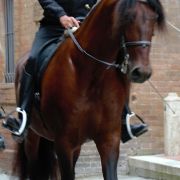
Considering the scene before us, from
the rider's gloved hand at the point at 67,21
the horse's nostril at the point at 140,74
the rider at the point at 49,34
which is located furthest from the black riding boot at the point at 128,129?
the horse's nostril at the point at 140,74

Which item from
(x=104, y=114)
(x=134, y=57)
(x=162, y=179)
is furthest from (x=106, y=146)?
(x=162, y=179)

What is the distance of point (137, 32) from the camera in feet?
15.1

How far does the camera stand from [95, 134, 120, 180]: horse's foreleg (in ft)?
17.1

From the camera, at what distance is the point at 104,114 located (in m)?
5.14

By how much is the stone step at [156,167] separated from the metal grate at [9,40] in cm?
332

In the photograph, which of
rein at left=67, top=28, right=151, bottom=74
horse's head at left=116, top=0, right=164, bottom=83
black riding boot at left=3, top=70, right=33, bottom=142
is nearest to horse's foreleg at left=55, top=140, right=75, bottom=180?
A: black riding boot at left=3, top=70, right=33, bottom=142

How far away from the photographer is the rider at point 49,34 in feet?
18.6

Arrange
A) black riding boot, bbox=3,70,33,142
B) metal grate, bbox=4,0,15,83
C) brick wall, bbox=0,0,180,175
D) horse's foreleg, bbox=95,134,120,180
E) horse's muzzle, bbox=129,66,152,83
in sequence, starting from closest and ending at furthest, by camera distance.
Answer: horse's muzzle, bbox=129,66,152,83
horse's foreleg, bbox=95,134,120,180
black riding boot, bbox=3,70,33,142
brick wall, bbox=0,0,180,175
metal grate, bbox=4,0,15,83

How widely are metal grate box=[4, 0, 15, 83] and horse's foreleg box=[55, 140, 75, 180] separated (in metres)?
6.63

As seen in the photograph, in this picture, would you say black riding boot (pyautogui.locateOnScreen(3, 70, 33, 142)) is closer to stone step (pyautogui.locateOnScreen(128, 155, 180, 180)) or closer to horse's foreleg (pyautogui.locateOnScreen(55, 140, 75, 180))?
horse's foreleg (pyautogui.locateOnScreen(55, 140, 75, 180))

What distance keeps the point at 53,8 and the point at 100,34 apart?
0.79 m

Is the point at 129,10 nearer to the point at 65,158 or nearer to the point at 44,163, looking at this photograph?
the point at 65,158

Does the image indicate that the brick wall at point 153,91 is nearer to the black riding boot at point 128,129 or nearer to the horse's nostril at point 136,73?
the black riding boot at point 128,129

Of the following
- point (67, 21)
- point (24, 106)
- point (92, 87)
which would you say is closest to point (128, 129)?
point (92, 87)
